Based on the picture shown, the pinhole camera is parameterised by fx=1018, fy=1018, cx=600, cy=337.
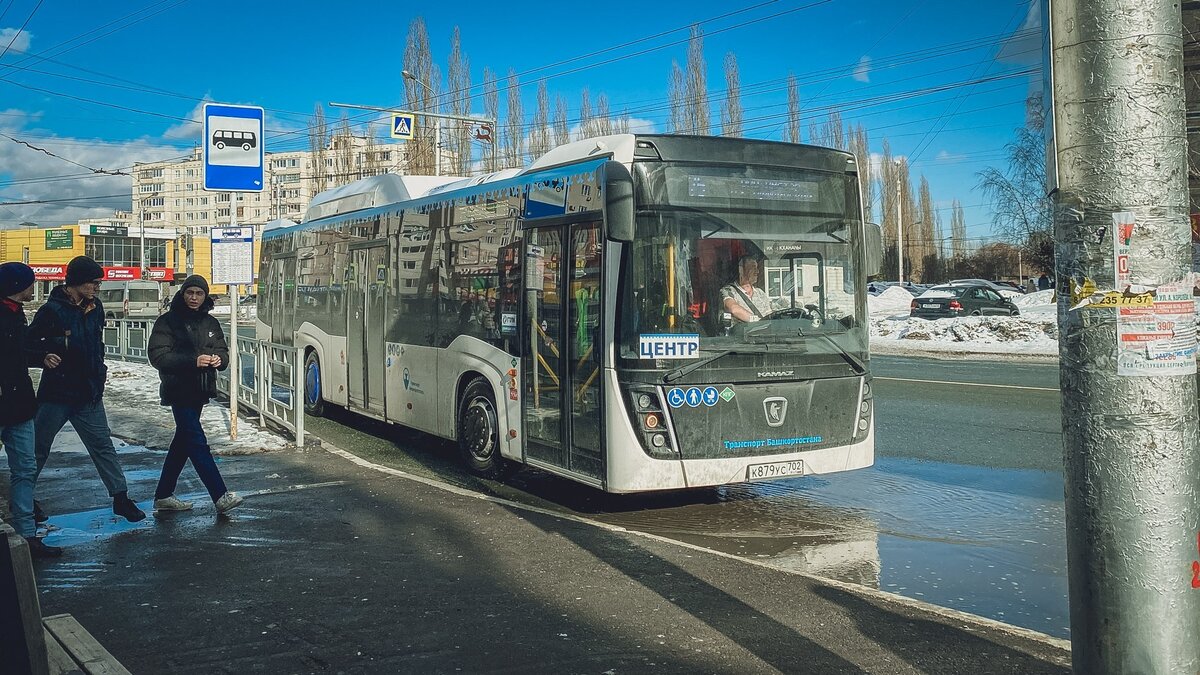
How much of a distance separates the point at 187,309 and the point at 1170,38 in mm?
6868

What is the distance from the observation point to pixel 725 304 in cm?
757

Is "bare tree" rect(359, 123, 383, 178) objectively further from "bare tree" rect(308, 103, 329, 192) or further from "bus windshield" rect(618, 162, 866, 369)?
"bus windshield" rect(618, 162, 866, 369)

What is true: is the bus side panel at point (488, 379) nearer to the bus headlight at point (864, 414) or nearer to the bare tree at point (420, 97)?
the bus headlight at point (864, 414)

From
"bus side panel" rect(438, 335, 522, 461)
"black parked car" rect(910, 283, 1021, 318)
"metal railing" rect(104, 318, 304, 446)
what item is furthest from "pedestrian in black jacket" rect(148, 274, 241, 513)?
"black parked car" rect(910, 283, 1021, 318)

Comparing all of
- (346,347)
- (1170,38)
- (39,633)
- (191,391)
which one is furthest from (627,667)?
(346,347)

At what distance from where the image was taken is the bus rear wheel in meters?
9.41

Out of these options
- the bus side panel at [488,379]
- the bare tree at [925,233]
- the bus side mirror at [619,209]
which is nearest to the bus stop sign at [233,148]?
the bus side panel at [488,379]

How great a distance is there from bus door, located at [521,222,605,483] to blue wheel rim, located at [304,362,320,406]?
654cm

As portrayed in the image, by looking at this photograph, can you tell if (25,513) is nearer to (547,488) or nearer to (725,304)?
(547,488)

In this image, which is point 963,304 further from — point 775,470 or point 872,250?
point 775,470

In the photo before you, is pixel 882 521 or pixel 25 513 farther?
pixel 882 521

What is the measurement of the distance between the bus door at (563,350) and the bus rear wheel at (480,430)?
0.79 meters

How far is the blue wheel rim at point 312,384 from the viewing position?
1434 centimetres

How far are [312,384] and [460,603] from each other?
31.5ft
